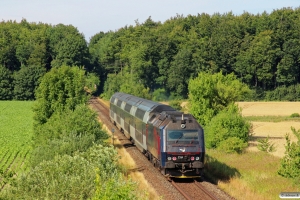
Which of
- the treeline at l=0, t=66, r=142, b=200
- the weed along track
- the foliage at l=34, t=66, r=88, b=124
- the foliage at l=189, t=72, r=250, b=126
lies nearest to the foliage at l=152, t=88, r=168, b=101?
the foliage at l=189, t=72, r=250, b=126

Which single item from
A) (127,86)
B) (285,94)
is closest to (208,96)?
(127,86)

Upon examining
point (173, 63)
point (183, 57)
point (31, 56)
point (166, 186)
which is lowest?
point (166, 186)

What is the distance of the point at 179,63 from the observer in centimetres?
10094

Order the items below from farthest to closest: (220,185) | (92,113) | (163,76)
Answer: (163,76) → (92,113) → (220,185)

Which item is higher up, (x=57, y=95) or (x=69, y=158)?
(x=57, y=95)

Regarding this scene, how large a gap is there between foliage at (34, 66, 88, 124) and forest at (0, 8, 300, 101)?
51.9 meters

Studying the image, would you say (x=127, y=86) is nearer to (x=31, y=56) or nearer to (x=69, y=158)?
(x=31, y=56)

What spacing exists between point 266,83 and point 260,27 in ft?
47.0

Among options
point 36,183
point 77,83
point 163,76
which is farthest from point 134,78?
point 36,183

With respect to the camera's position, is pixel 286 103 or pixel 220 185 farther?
pixel 286 103

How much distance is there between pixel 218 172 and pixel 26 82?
86.9 m

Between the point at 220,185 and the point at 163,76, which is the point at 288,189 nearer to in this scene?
the point at 220,185

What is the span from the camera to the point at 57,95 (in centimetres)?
3678

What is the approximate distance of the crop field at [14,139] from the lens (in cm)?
3300
